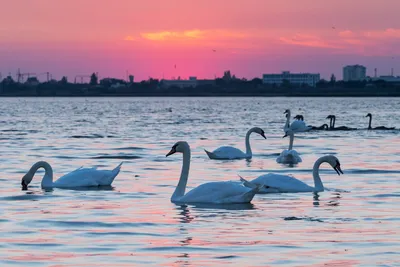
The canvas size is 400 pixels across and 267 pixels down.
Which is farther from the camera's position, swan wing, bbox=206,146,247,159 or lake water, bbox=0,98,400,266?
swan wing, bbox=206,146,247,159

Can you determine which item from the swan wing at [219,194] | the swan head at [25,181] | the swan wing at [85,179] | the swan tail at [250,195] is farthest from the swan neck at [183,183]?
the swan head at [25,181]

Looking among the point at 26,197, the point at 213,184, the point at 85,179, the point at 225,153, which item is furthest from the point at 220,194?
the point at 225,153

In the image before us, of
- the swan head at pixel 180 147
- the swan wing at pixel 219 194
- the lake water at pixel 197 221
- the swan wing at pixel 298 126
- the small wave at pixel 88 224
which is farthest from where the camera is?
the swan wing at pixel 298 126

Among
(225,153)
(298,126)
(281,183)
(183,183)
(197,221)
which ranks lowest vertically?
(298,126)

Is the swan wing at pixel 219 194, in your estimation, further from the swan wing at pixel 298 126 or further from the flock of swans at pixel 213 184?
the swan wing at pixel 298 126

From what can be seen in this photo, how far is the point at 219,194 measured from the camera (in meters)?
14.6

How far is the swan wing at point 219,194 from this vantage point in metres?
14.6

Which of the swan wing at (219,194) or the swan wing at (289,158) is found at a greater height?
the swan wing at (219,194)

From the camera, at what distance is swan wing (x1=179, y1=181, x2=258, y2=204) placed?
47.9 ft

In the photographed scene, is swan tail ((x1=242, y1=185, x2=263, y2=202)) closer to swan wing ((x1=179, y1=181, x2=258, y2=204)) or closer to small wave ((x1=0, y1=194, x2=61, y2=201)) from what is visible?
Answer: swan wing ((x1=179, y1=181, x2=258, y2=204))

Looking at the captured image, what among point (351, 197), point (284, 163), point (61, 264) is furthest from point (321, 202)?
point (284, 163)

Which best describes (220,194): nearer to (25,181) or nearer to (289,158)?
(25,181)

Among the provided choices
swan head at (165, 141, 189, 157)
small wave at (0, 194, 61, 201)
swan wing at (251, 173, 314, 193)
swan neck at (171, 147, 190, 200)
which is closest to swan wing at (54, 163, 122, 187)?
small wave at (0, 194, 61, 201)

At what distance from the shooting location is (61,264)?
32.6 ft
